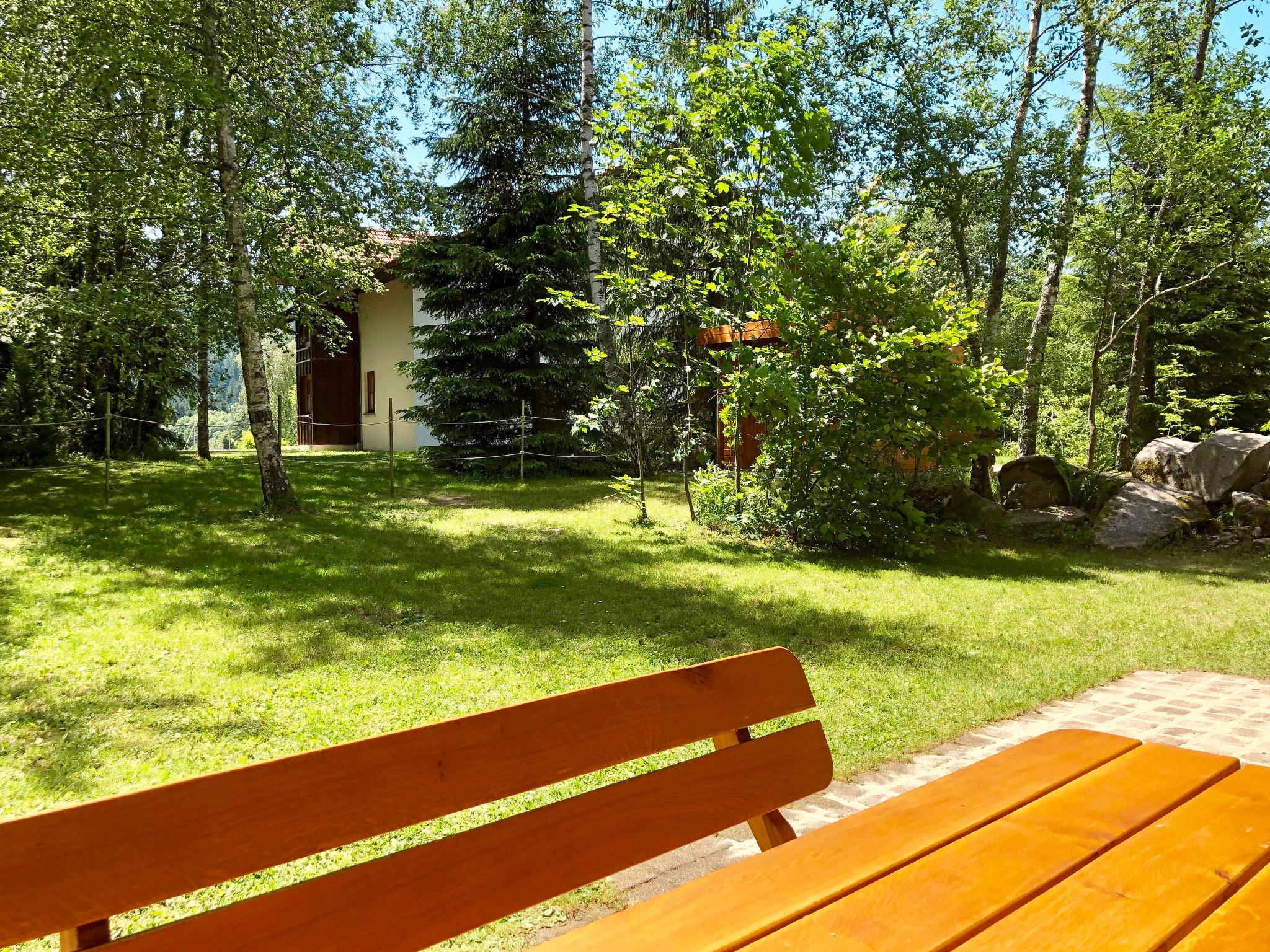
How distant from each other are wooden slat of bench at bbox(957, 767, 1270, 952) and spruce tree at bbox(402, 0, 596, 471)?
1494 centimetres

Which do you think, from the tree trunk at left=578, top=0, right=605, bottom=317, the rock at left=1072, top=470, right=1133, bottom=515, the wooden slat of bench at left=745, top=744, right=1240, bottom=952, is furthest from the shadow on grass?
the tree trunk at left=578, top=0, right=605, bottom=317

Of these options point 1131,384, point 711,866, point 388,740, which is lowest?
point 711,866

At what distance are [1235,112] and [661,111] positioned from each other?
9.01m

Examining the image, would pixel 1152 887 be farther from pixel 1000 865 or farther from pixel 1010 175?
pixel 1010 175

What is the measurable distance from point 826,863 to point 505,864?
0.57 meters

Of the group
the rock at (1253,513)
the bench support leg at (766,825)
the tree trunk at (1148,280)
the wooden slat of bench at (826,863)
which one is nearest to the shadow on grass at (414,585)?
the rock at (1253,513)

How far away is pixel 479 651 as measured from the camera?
18.9ft

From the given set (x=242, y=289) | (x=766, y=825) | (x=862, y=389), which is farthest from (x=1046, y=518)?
A: (x=242, y=289)

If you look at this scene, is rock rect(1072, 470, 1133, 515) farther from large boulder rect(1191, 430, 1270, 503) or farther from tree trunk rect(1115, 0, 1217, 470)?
tree trunk rect(1115, 0, 1217, 470)

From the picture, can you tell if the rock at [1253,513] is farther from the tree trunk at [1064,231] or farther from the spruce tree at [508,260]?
the spruce tree at [508,260]

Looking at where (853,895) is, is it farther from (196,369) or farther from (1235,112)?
(196,369)

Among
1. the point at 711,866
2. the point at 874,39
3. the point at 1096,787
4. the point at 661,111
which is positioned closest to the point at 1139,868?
the point at 1096,787

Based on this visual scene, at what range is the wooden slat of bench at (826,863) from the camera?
4.36 feet

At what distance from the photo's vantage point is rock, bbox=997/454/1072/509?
11.8 meters
